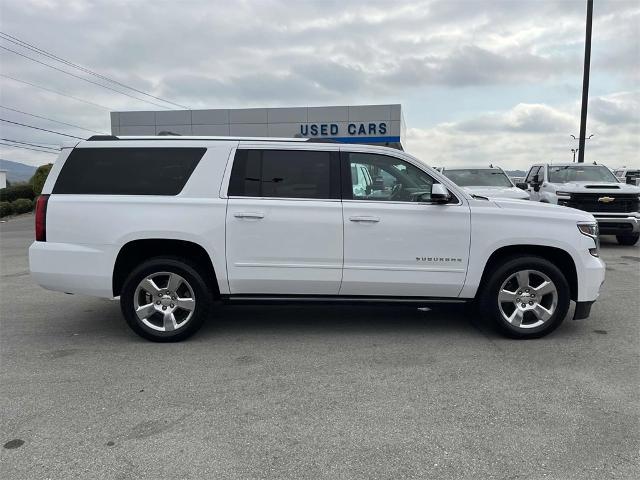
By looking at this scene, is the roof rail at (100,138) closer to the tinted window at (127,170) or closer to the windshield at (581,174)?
the tinted window at (127,170)

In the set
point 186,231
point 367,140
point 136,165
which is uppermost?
point 367,140

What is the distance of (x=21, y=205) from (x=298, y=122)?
14.1 meters

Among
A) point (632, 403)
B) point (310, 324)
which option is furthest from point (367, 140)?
point (632, 403)

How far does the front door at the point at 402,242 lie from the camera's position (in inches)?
194

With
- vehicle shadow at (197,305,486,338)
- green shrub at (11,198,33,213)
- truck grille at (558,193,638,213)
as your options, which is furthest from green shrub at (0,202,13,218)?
truck grille at (558,193,638,213)

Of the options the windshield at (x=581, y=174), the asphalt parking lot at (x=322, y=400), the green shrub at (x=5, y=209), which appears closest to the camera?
the asphalt parking lot at (x=322, y=400)

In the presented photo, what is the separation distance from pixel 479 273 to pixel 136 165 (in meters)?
3.50

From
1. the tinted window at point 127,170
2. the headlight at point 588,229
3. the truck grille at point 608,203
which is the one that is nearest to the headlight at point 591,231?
the headlight at point 588,229

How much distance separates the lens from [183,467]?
2.91 metres

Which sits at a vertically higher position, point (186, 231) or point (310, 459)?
point (186, 231)

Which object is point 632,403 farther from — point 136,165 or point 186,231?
point 136,165

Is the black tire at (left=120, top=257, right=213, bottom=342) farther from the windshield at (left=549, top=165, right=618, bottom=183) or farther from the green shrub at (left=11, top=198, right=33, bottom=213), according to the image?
the green shrub at (left=11, top=198, right=33, bottom=213)

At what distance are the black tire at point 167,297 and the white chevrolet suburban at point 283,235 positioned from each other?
0.04 feet

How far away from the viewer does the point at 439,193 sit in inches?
190
